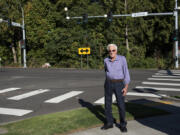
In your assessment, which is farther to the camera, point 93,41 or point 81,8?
point 81,8

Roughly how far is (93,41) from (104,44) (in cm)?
242

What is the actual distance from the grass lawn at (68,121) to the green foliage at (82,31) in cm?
2154

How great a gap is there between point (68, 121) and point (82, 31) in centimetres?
2604

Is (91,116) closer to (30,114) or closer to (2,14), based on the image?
(30,114)

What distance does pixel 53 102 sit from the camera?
8445mm

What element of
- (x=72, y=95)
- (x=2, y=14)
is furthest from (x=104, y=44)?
(x=72, y=95)

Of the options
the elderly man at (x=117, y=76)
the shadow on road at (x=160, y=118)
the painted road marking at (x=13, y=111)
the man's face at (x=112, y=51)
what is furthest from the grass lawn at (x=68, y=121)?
the man's face at (x=112, y=51)

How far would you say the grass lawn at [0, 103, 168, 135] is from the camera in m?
4.97

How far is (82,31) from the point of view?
30.8 metres

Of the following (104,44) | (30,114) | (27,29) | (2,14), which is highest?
(2,14)

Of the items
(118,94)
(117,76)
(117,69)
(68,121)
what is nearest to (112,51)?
(117,69)

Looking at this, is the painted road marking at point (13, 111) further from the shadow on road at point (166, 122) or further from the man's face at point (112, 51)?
the man's face at point (112, 51)

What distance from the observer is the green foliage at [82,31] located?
98.6 ft

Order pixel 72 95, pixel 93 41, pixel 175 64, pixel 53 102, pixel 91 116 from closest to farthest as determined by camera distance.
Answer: pixel 91 116 → pixel 53 102 → pixel 72 95 → pixel 175 64 → pixel 93 41
